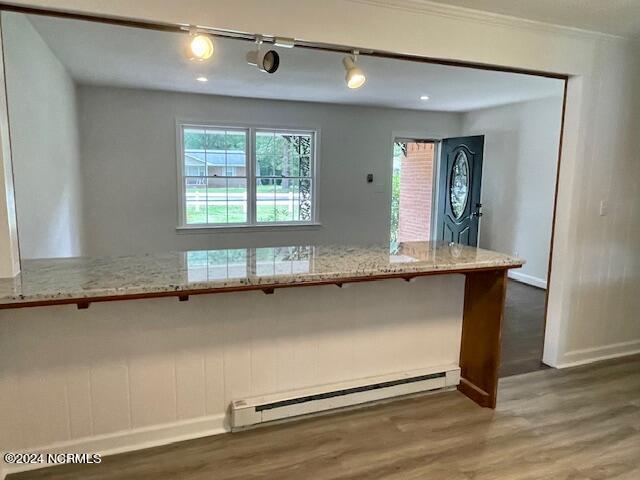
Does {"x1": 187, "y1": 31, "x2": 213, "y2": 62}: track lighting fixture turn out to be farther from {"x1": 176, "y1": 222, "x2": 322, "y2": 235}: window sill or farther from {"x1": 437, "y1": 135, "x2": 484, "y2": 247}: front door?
{"x1": 437, "y1": 135, "x2": 484, "y2": 247}: front door

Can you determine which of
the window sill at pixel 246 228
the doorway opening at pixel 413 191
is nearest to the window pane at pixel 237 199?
the window sill at pixel 246 228

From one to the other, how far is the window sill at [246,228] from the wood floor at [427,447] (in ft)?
11.5

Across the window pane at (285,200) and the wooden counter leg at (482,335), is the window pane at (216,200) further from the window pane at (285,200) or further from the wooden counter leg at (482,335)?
the wooden counter leg at (482,335)

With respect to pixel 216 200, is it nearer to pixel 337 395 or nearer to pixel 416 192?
pixel 416 192

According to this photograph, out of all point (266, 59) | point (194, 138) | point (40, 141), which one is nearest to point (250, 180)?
point (194, 138)

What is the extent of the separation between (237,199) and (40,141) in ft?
8.99

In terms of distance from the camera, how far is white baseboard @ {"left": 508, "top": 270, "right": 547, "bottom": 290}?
5.21 meters

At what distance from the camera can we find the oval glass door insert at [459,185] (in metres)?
6.02

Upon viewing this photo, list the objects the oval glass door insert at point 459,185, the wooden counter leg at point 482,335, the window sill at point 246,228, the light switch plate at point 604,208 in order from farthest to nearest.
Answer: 1. the oval glass door insert at point 459,185
2. the window sill at point 246,228
3. the light switch plate at point 604,208
4. the wooden counter leg at point 482,335

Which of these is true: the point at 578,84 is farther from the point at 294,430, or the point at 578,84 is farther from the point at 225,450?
the point at 225,450

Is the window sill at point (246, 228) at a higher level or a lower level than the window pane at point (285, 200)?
lower

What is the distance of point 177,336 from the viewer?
2.10 m

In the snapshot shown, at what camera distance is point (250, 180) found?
18.3 ft

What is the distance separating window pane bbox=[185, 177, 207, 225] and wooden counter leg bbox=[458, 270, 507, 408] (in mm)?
3716
